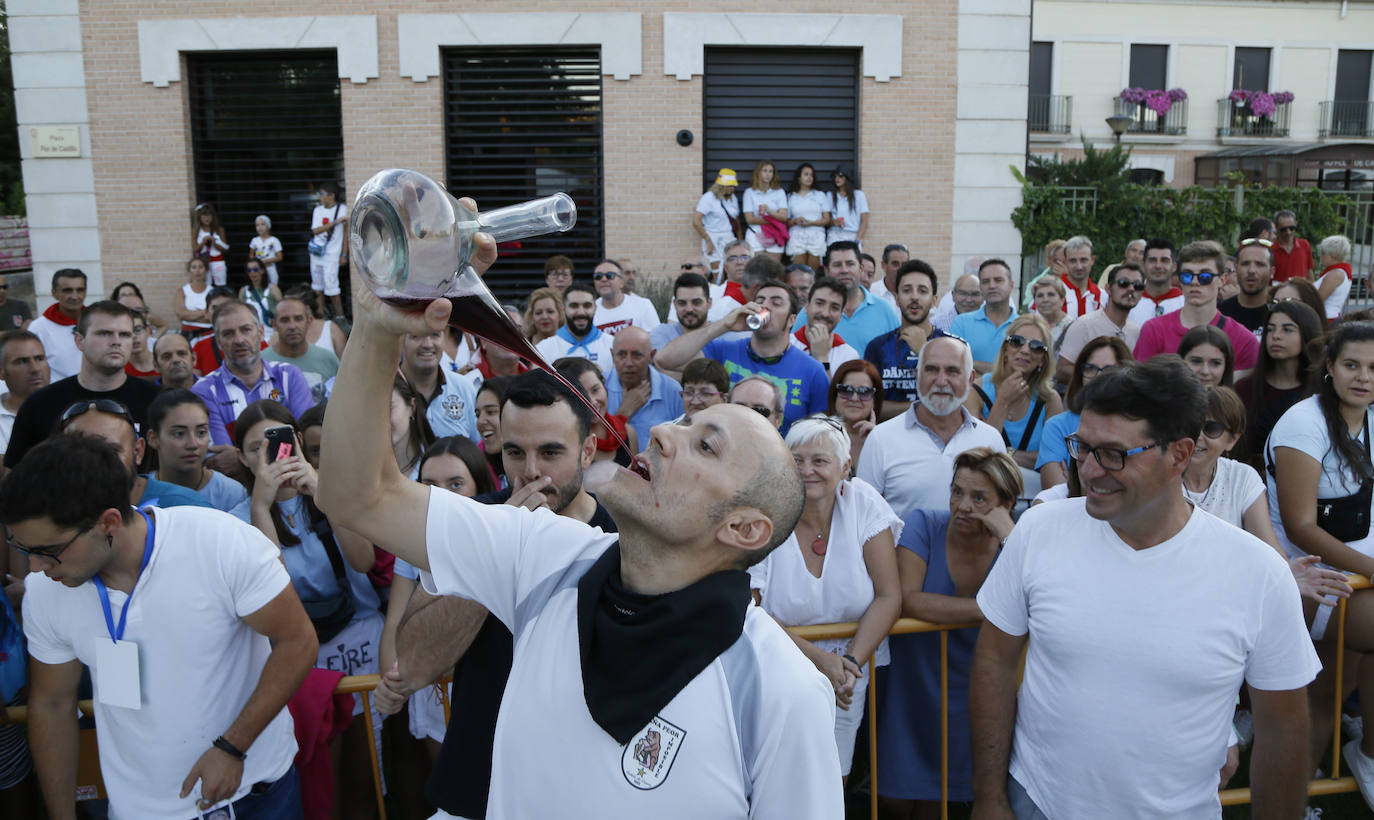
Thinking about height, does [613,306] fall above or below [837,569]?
above

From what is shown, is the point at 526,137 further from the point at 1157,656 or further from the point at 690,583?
the point at 690,583

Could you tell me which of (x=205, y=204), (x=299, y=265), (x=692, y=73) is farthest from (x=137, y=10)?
(x=692, y=73)

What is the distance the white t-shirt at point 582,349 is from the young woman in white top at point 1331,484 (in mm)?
3983

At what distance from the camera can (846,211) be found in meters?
12.7

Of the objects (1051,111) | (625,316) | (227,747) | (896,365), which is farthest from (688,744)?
(1051,111)

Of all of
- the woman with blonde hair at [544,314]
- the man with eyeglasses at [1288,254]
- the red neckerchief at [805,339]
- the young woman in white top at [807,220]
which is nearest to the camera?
the red neckerchief at [805,339]

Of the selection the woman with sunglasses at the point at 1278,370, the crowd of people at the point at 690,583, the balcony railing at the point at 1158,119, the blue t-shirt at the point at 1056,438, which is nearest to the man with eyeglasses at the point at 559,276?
the crowd of people at the point at 690,583

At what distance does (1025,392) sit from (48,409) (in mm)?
5124

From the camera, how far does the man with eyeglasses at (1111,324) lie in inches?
260

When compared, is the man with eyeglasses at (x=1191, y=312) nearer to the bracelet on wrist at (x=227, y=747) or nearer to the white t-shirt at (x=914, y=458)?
the white t-shirt at (x=914, y=458)

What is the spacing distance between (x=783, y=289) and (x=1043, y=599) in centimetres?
329

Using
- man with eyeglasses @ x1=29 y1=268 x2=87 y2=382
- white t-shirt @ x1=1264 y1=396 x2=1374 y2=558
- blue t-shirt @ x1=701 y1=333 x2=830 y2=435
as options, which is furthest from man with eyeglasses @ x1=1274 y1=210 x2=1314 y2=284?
man with eyeglasses @ x1=29 y1=268 x2=87 y2=382

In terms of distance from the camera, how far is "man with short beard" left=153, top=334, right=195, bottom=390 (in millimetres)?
5848

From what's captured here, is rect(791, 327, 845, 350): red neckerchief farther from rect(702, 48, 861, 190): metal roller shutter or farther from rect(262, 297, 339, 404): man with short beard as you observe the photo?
rect(702, 48, 861, 190): metal roller shutter
